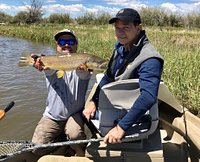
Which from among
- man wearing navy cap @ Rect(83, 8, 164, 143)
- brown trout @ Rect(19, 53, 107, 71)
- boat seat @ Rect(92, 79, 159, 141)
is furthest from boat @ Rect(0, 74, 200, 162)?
brown trout @ Rect(19, 53, 107, 71)

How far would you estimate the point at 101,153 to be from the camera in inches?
138

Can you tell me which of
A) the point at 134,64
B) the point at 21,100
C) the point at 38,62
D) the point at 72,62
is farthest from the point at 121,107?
the point at 21,100

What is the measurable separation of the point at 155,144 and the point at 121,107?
643 mm

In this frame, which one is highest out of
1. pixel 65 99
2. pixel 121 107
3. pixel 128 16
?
pixel 128 16

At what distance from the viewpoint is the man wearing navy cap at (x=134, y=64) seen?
3051 mm

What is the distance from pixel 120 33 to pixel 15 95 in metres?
6.61

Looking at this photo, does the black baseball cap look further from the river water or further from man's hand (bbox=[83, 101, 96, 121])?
the river water

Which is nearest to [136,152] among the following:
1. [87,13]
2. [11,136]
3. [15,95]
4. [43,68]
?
[43,68]

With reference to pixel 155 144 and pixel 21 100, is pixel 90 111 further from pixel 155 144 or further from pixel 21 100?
pixel 21 100

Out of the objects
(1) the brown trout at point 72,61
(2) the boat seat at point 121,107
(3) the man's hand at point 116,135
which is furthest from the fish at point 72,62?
(3) the man's hand at point 116,135

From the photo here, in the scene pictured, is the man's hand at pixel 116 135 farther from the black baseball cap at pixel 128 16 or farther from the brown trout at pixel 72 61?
the black baseball cap at pixel 128 16

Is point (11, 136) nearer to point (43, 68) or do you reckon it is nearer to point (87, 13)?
point (43, 68)

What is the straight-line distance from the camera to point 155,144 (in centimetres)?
360

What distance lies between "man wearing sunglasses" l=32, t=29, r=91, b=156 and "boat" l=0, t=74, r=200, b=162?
0.93 feet
